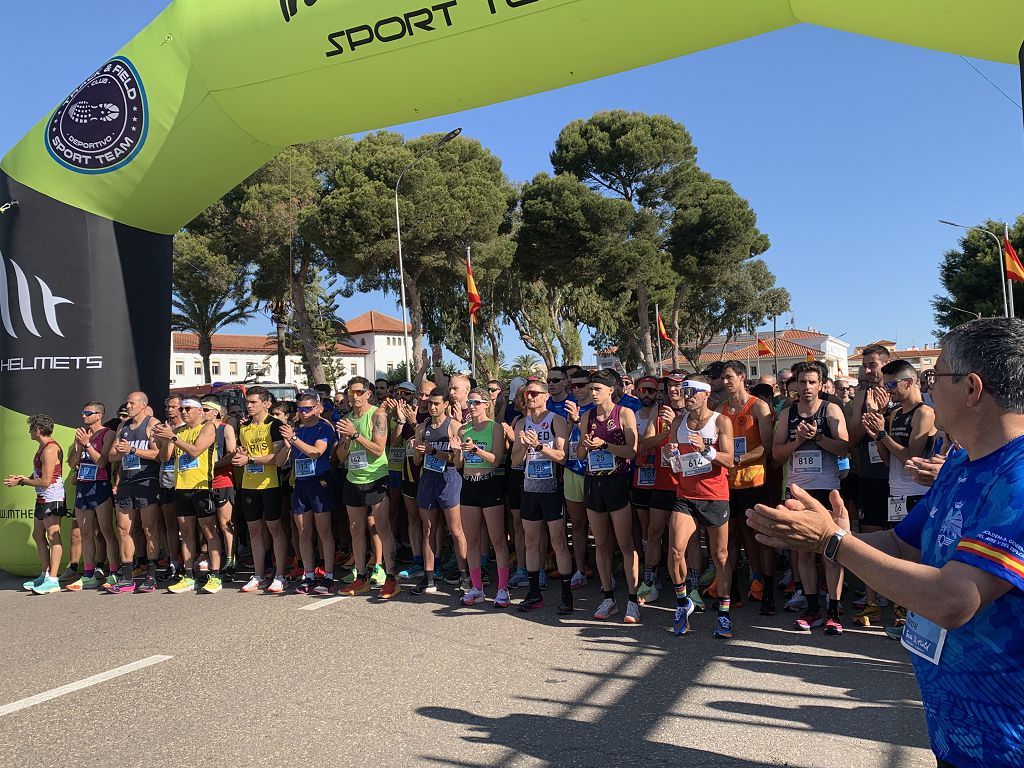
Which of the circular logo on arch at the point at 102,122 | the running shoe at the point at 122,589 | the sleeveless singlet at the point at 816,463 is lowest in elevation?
the running shoe at the point at 122,589

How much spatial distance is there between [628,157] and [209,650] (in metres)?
29.2

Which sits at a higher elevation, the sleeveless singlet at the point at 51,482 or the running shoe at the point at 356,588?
the sleeveless singlet at the point at 51,482

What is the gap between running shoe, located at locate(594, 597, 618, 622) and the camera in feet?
19.1

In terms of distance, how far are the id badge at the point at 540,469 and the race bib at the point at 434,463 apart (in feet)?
3.13

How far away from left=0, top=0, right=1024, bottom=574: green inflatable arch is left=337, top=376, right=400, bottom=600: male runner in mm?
2710

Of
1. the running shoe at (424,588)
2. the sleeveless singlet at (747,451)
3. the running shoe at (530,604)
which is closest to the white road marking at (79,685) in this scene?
the running shoe at (424,588)

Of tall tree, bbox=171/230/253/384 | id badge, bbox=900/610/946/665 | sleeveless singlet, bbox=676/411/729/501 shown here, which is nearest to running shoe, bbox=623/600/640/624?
sleeveless singlet, bbox=676/411/729/501

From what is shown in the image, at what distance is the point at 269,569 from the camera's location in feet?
26.8

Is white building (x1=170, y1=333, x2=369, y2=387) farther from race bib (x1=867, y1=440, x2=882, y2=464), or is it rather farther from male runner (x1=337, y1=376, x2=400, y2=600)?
race bib (x1=867, y1=440, x2=882, y2=464)

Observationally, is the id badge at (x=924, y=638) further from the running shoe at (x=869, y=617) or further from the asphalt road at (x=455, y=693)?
the running shoe at (x=869, y=617)

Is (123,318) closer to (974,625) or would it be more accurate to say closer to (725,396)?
(725,396)

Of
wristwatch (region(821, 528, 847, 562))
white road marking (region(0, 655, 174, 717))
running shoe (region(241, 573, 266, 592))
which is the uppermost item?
wristwatch (region(821, 528, 847, 562))

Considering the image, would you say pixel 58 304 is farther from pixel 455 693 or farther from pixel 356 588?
pixel 455 693

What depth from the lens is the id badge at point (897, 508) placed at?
17.4 feet
